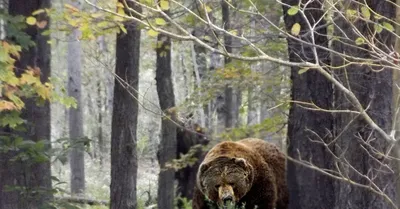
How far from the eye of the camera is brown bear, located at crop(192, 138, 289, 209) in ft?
30.4

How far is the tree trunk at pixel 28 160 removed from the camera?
959cm

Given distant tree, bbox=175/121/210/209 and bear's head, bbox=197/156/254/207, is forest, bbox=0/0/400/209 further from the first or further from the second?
bear's head, bbox=197/156/254/207

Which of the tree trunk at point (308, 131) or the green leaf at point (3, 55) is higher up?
the green leaf at point (3, 55)

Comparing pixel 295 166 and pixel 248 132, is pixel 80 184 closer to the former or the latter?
pixel 248 132

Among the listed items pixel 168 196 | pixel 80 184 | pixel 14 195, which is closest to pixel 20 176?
pixel 14 195

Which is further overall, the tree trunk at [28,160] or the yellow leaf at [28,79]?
the tree trunk at [28,160]

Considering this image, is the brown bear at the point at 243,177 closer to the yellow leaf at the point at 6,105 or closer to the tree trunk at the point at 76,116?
the yellow leaf at the point at 6,105

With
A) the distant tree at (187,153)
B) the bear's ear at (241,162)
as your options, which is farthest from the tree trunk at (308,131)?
the distant tree at (187,153)

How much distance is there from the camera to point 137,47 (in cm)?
1108

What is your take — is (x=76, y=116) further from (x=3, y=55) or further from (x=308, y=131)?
(x=3, y=55)

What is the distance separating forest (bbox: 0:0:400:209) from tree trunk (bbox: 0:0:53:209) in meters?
0.02

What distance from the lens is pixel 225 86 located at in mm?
13469

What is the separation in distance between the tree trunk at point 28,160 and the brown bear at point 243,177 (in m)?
2.00

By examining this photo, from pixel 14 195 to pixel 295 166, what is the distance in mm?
3961
